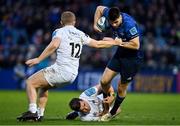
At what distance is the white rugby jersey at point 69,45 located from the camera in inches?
570

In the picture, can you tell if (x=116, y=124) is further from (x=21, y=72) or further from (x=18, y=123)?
(x=21, y=72)

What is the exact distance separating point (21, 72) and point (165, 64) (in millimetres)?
6889

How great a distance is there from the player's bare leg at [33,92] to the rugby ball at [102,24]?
203 cm

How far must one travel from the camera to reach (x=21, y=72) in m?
32.4

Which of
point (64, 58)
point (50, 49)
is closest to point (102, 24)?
point (64, 58)

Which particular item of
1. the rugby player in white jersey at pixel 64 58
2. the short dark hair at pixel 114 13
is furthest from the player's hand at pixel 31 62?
the short dark hair at pixel 114 13

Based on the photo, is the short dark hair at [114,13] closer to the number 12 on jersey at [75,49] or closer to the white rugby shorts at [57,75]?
the number 12 on jersey at [75,49]

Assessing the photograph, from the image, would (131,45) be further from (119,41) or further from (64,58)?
(64,58)

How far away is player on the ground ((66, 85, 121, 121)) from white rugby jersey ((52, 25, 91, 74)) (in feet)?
2.37

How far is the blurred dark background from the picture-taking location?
3178 centimetres

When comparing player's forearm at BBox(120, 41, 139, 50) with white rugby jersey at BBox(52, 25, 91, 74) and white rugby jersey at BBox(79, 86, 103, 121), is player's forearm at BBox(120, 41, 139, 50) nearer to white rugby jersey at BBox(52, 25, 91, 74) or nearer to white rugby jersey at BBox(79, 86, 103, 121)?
white rugby jersey at BBox(52, 25, 91, 74)

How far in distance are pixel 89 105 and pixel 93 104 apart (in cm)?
20

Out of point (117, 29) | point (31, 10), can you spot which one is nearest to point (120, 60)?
point (117, 29)

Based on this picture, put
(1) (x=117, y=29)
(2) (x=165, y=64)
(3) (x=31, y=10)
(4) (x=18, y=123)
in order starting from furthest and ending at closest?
(3) (x=31, y=10) < (2) (x=165, y=64) < (1) (x=117, y=29) < (4) (x=18, y=123)
